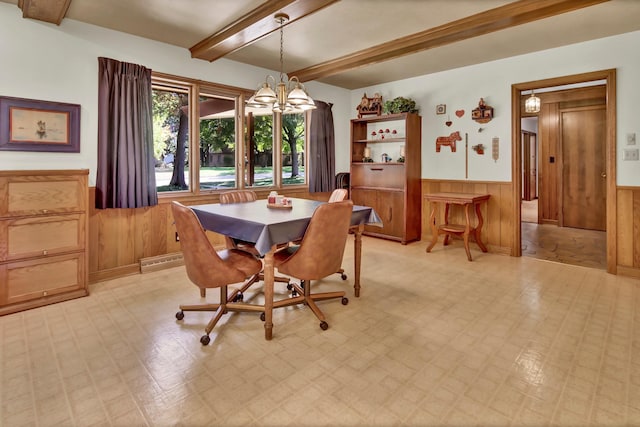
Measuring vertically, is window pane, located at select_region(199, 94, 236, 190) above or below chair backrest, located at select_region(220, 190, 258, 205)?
above

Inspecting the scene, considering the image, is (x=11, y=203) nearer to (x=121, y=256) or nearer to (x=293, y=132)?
(x=121, y=256)

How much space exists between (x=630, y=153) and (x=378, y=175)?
3.06 m

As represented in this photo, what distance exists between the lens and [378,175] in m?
5.73

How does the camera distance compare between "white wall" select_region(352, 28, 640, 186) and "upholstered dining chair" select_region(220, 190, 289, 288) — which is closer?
"upholstered dining chair" select_region(220, 190, 289, 288)

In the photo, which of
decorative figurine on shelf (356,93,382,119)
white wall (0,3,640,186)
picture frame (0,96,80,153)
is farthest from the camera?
decorative figurine on shelf (356,93,382,119)

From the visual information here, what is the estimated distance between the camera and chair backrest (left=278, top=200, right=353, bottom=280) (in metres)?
2.48

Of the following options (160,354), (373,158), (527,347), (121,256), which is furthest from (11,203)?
(373,158)

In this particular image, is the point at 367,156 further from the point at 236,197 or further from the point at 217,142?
the point at 236,197

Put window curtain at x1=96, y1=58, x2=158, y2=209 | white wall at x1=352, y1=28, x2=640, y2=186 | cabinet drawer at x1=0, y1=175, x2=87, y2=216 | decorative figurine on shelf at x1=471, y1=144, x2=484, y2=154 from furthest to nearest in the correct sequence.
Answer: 1. decorative figurine on shelf at x1=471, y1=144, x2=484, y2=154
2. white wall at x1=352, y1=28, x2=640, y2=186
3. window curtain at x1=96, y1=58, x2=158, y2=209
4. cabinet drawer at x1=0, y1=175, x2=87, y2=216

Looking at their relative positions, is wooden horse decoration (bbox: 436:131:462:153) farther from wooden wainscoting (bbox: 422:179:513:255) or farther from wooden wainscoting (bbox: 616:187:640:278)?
wooden wainscoting (bbox: 616:187:640:278)

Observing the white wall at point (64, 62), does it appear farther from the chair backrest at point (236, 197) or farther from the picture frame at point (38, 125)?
the chair backrest at point (236, 197)

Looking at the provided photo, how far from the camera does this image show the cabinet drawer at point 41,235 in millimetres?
2859

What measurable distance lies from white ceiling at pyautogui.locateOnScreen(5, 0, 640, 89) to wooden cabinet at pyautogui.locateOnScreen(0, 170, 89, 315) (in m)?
1.57

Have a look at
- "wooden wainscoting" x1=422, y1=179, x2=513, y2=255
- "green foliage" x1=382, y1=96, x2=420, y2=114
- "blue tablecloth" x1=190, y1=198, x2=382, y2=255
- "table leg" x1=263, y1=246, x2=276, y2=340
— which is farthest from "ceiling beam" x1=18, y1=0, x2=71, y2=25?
"wooden wainscoting" x1=422, y1=179, x2=513, y2=255
